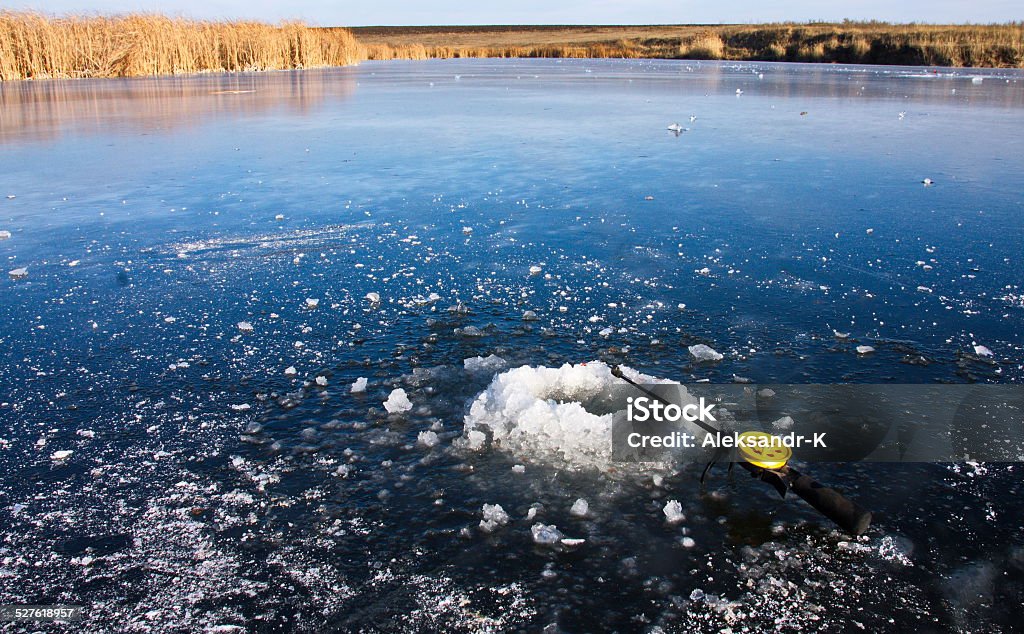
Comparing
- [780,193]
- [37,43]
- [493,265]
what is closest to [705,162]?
[780,193]

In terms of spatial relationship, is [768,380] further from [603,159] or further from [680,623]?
[603,159]

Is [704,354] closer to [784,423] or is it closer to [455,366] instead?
[784,423]

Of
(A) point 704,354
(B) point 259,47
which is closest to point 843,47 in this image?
(B) point 259,47

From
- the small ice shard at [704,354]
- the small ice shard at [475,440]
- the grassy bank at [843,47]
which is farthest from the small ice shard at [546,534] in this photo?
the grassy bank at [843,47]

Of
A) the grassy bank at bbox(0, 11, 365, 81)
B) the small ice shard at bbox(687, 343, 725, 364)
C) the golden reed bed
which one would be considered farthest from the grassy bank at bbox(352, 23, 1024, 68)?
the small ice shard at bbox(687, 343, 725, 364)

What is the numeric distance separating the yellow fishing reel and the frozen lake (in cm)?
21

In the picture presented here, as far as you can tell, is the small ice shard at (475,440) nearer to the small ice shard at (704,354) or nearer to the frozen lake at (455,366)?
the frozen lake at (455,366)

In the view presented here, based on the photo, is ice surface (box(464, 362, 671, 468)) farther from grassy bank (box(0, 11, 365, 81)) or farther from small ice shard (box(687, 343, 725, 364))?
grassy bank (box(0, 11, 365, 81))

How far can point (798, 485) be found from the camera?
10.0ft

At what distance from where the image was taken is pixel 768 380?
14.1 ft

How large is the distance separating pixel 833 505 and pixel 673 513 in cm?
64

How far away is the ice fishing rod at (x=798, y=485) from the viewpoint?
2889 mm

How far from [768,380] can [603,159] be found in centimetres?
822

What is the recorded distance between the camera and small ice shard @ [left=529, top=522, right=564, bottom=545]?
2.94m
